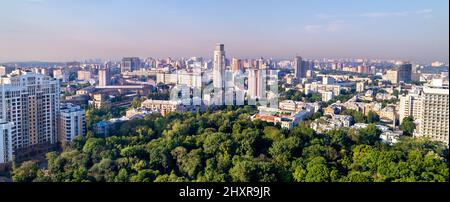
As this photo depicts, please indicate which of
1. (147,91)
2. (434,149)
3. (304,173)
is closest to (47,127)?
(304,173)

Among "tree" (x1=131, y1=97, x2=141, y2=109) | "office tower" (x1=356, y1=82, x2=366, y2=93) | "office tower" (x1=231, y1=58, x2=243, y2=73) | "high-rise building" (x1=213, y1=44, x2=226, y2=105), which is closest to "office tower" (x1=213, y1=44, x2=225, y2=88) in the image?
"high-rise building" (x1=213, y1=44, x2=226, y2=105)

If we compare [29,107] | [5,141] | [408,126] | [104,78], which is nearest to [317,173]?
[5,141]

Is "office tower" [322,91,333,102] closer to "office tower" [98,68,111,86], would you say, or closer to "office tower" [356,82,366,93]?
"office tower" [356,82,366,93]

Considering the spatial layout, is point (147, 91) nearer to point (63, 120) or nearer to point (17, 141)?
point (63, 120)

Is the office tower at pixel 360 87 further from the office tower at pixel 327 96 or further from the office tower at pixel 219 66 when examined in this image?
the office tower at pixel 219 66

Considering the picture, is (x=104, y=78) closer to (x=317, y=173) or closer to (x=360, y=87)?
(x=317, y=173)

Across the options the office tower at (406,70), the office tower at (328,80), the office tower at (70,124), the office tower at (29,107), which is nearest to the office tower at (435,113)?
the office tower at (406,70)
